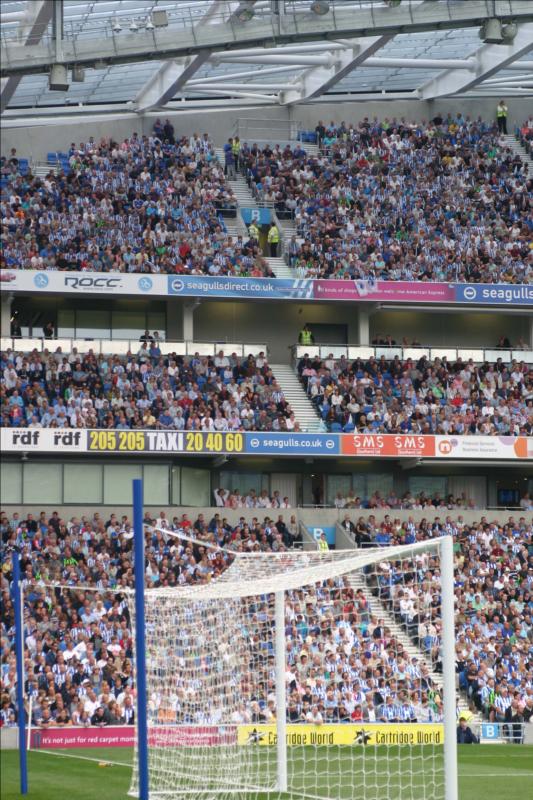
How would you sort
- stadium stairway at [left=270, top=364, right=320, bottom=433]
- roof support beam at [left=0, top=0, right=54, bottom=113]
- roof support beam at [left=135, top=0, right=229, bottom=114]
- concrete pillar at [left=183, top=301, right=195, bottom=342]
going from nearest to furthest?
roof support beam at [left=0, top=0, right=54, bottom=113]
roof support beam at [left=135, top=0, right=229, bottom=114]
stadium stairway at [left=270, top=364, right=320, bottom=433]
concrete pillar at [left=183, top=301, right=195, bottom=342]

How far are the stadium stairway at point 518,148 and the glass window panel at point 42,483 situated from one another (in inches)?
948

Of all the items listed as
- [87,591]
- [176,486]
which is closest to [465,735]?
[87,591]

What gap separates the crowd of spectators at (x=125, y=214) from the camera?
48906mm

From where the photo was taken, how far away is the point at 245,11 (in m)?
38.2

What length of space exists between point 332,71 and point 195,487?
15.9 metres

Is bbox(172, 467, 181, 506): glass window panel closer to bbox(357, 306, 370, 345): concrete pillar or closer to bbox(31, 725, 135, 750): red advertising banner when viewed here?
bbox(357, 306, 370, 345): concrete pillar

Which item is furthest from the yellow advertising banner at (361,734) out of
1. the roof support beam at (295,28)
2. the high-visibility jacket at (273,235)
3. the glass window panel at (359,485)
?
the high-visibility jacket at (273,235)

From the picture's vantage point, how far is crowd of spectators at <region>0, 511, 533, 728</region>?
29.3m

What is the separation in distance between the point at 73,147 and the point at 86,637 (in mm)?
23893

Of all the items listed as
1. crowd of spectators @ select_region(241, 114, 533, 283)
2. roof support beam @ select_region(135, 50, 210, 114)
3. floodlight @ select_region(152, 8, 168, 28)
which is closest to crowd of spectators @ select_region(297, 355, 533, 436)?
crowd of spectators @ select_region(241, 114, 533, 283)

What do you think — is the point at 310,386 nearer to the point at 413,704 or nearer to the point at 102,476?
the point at 102,476

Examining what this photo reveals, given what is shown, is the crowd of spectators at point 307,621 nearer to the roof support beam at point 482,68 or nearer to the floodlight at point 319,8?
the floodlight at point 319,8

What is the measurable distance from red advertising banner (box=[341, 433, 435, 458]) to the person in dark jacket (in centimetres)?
1419

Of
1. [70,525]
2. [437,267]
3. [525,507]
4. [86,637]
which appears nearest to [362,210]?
[437,267]
